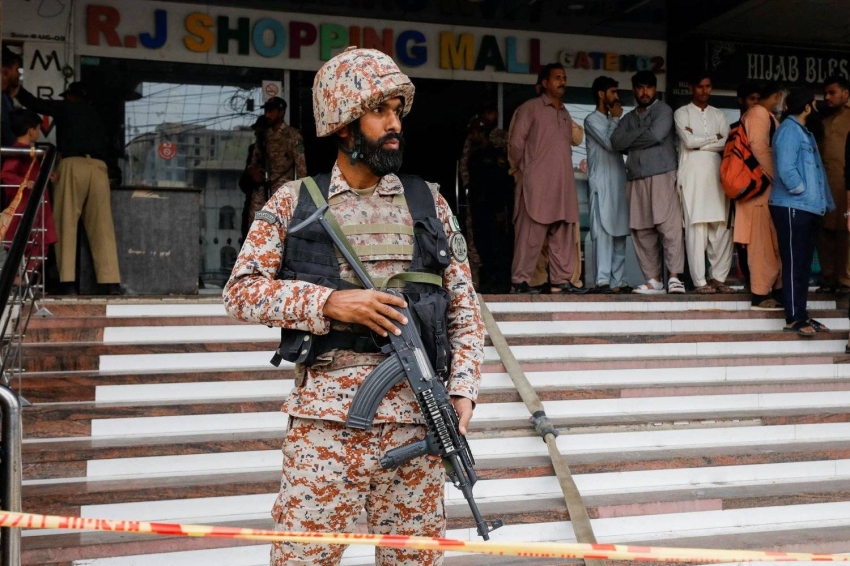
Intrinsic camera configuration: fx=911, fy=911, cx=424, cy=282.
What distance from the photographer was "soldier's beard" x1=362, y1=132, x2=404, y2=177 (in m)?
2.31

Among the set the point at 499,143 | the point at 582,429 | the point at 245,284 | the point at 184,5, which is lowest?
the point at 582,429

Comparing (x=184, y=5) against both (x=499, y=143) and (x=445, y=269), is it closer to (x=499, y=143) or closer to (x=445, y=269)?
(x=499, y=143)

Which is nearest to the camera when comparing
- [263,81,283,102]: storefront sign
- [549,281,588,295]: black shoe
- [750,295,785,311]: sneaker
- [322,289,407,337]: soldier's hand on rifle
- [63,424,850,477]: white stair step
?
[322,289,407,337]: soldier's hand on rifle

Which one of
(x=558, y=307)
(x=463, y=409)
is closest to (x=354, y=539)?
(x=463, y=409)

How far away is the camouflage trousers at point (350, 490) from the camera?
2.23 meters

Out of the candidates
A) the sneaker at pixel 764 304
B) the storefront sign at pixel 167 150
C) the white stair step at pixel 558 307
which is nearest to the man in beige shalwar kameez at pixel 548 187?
the white stair step at pixel 558 307

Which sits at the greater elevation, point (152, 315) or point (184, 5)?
point (184, 5)

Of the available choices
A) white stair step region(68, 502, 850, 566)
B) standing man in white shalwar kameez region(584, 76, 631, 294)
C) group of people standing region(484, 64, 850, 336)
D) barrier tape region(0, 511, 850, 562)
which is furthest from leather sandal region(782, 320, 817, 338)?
barrier tape region(0, 511, 850, 562)

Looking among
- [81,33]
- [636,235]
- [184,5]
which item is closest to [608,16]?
[636,235]

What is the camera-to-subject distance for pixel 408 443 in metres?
2.31

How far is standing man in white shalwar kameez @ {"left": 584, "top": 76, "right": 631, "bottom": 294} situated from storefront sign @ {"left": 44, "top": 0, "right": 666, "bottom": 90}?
193 cm

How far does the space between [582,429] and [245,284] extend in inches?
124

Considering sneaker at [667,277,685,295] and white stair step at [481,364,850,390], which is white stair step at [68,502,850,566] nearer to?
white stair step at [481,364,850,390]

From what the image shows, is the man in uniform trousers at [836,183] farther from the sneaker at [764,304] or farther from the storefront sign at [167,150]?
the storefront sign at [167,150]
